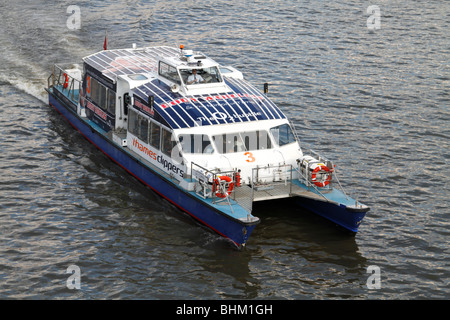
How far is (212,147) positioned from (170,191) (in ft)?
7.47

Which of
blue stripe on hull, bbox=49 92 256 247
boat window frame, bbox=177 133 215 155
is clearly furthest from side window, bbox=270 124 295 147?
blue stripe on hull, bbox=49 92 256 247

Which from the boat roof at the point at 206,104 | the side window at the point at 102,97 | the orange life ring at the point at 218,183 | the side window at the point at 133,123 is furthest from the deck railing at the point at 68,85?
the orange life ring at the point at 218,183

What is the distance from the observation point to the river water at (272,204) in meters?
21.5

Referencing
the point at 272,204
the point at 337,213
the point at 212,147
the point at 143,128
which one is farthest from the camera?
the point at 143,128

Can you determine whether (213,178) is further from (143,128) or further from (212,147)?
(143,128)

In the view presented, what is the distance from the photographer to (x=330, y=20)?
4856 centimetres

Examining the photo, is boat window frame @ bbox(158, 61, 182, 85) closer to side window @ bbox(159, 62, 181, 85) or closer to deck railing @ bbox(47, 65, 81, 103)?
side window @ bbox(159, 62, 181, 85)

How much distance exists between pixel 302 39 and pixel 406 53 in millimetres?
6578

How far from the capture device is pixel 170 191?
25.3 metres

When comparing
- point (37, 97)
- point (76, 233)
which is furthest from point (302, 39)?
point (76, 233)

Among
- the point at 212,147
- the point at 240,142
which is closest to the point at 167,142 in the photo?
the point at 212,147

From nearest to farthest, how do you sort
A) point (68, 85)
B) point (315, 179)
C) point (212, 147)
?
point (315, 179)
point (212, 147)
point (68, 85)

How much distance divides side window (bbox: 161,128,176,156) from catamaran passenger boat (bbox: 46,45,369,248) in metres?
0.04

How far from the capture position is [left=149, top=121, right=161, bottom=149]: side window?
84.3 feet
